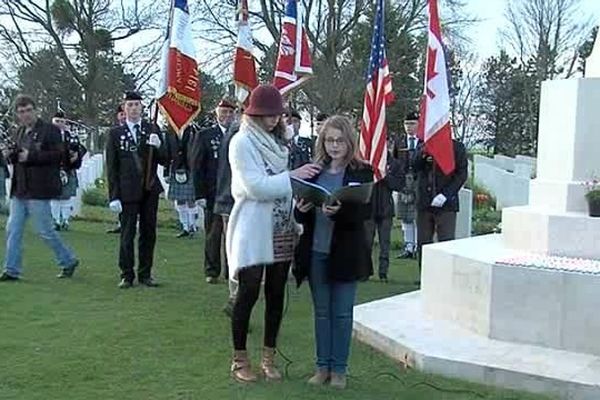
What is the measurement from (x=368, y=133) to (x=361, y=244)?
11.7 ft

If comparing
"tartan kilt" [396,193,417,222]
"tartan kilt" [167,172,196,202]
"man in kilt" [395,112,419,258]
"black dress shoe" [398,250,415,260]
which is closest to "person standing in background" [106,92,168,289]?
"man in kilt" [395,112,419,258]

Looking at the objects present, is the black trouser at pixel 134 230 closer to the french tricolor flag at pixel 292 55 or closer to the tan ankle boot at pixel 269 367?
the french tricolor flag at pixel 292 55

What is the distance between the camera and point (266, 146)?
5047 millimetres

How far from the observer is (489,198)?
66.9 ft

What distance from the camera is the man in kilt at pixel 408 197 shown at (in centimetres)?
1020

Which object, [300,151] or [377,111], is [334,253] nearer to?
[377,111]

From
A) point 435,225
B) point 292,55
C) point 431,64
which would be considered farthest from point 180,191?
point 431,64

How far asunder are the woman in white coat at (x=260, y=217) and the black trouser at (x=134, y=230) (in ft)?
10.4

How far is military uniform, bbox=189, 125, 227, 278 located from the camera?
28.5ft

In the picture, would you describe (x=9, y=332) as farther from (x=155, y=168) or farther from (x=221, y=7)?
(x=221, y=7)

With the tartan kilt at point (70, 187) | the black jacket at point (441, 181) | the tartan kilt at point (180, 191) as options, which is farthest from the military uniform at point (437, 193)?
the tartan kilt at point (70, 187)

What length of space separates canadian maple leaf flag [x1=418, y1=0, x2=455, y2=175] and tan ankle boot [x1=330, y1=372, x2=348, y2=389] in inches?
134

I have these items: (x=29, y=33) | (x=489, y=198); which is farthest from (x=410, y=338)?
(x=29, y=33)

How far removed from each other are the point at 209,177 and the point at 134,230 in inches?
38.5
